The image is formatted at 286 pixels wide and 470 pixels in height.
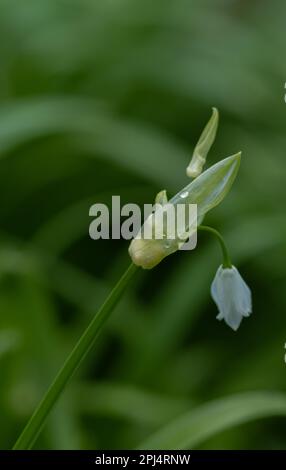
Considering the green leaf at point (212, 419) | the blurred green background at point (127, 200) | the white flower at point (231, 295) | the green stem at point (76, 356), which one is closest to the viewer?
the green stem at point (76, 356)

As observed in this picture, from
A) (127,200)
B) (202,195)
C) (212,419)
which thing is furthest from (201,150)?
(127,200)

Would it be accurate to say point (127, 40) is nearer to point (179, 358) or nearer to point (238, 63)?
point (238, 63)

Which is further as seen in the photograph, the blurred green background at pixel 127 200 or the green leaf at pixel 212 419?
the blurred green background at pixel 127 200

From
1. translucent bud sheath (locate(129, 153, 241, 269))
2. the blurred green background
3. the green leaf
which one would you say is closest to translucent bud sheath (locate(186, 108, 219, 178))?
translucent bud sheath (locate(129, 153, 241, 269))

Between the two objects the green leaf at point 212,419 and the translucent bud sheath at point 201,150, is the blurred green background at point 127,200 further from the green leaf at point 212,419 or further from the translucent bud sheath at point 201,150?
the translucent bud sheath at point 201,150

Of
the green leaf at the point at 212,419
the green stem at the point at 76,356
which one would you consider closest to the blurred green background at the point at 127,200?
the green leaf at the point at 212,419

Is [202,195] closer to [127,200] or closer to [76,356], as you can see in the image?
[76,356]

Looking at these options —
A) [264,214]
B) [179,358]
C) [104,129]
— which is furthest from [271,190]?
[179,358]
